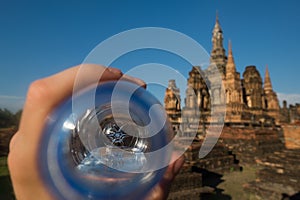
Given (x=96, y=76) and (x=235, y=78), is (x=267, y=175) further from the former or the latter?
(x=235, y=78)

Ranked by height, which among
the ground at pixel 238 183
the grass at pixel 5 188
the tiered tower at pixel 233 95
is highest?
the tiered tower at pixel 233 95

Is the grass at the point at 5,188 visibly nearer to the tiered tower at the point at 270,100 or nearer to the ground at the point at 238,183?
the ground at the point at 238,183

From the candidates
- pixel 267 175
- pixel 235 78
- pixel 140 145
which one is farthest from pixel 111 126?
pixel 235 78

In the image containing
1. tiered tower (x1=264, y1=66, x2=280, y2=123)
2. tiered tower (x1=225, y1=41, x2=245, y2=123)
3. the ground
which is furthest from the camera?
tiered tower (x1=264, y1=66, x2=280, y2=123)

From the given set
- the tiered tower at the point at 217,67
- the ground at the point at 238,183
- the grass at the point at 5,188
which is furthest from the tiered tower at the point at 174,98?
the tiered tower at the point at 217,67

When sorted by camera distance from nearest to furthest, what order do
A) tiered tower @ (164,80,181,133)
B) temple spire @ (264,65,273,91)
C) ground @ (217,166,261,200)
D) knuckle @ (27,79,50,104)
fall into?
knuckle @ (27,79,50,104) → tiered tower @ (164,80,181,133) → ground @ (217,166,261,200) → temple spire @ (264,65,273,91)

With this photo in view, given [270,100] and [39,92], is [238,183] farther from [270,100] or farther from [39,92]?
[270,100]

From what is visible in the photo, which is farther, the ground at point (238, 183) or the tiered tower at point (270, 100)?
the tiered tower at point (270, 100)

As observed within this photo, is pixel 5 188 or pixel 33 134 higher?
pixel 33 134

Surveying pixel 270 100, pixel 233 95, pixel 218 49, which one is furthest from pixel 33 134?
pixel 218 49

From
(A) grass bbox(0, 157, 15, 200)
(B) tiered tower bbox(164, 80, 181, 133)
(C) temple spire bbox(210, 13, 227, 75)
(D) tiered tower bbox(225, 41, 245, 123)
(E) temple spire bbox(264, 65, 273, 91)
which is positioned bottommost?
(A) grass bbox(0, 157, 15, 200)

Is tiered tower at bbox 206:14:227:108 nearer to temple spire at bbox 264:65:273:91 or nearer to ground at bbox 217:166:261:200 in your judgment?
temple spire at bbox 264:65:273:91

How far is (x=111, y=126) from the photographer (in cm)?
137

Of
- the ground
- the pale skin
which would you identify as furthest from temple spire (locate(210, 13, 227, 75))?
the pale skin
